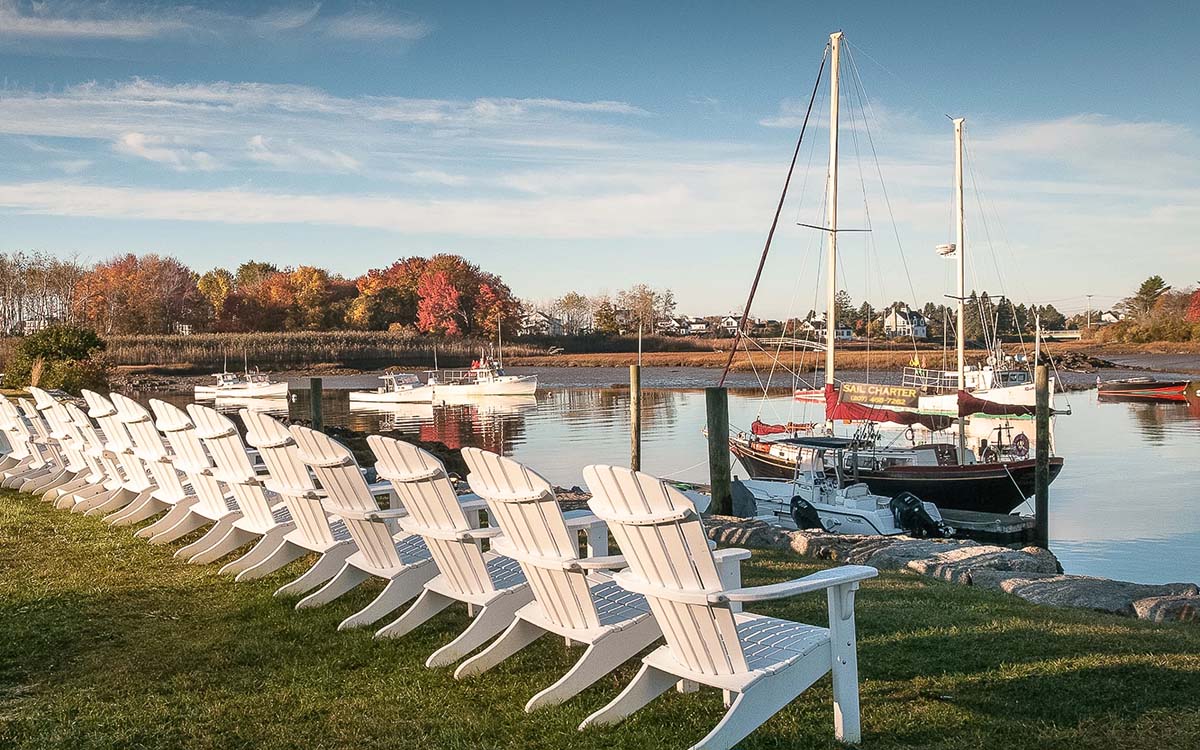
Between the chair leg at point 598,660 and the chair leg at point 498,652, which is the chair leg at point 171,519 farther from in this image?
the chair leg at point 598,660

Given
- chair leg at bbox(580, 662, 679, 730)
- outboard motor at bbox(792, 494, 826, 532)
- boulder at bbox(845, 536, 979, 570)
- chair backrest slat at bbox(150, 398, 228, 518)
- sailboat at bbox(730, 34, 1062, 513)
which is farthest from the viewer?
sailboat at bbox(730, 34, 1062, 513)

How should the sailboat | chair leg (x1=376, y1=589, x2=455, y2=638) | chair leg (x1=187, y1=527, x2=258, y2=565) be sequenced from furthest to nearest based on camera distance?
the sailboat
chair leg (x1=187, y1=527, x2=258, y2=565)
chair leg (x1=376, y1=589, x2=455, y2=638)

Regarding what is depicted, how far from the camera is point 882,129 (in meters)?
25.5

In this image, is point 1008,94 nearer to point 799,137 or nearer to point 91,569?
point 799,137

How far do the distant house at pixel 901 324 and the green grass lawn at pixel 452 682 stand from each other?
340ft

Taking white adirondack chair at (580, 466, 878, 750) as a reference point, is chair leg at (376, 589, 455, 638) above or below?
below

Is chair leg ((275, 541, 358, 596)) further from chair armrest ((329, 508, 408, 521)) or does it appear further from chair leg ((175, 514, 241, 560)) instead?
chair leg ((175, 514, 241, 560))

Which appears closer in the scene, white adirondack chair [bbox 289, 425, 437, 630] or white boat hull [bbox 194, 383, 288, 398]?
white adirondack chair [bbox 289, 425, 437, 630]

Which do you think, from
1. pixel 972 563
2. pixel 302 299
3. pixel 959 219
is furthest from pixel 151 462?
pixel 302 299

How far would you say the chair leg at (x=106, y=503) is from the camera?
8969 millimetres

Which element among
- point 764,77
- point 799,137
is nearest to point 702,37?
point 764,77

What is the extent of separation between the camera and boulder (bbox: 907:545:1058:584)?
308 inches

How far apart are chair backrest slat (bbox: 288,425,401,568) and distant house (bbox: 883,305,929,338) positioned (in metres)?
104

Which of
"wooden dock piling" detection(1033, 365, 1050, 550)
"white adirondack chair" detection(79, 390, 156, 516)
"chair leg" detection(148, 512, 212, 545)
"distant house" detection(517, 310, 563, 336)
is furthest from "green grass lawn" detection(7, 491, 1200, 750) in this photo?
"distant house" detection(517, 310, 563, 336)
